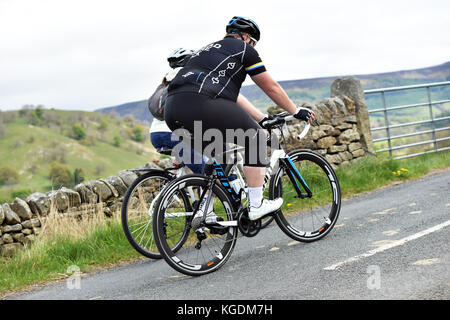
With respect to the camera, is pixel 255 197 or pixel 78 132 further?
pixel 78 132

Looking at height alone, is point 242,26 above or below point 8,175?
above

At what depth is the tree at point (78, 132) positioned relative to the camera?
140625 millimetres

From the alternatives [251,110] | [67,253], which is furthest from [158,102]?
[67,253]

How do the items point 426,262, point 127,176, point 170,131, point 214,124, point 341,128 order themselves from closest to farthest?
point 426,262, point 214,124, point 170,131, point 127,176, point 341,128

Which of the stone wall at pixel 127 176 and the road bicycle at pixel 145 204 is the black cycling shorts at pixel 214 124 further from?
the stone wall at pixel 127 176

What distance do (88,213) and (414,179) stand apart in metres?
5.90

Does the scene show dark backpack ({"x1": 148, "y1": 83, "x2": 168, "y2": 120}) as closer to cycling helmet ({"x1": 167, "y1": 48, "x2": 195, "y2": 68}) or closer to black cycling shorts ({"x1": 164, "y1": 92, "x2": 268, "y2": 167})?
cycling helmet ({"x1": 167, "y1": 48, "x2": 195, "y2": 68})

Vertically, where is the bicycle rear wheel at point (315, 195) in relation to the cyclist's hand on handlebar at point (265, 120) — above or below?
below

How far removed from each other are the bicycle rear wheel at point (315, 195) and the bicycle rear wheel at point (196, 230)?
78 centimetres

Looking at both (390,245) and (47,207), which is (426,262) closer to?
(390,245)

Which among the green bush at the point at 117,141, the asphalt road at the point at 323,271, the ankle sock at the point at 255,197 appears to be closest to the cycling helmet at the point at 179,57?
the ankle sock at the point at 255,197

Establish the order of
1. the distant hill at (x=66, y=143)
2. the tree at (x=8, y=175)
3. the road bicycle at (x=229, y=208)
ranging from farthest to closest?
1. the distant hill at (x=66, y=143)
2. the tree at (x=8, y=175)
3. the road bicycle at (x=229, y=208)

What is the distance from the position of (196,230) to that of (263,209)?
644mm

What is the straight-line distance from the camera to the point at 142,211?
5660 mm
